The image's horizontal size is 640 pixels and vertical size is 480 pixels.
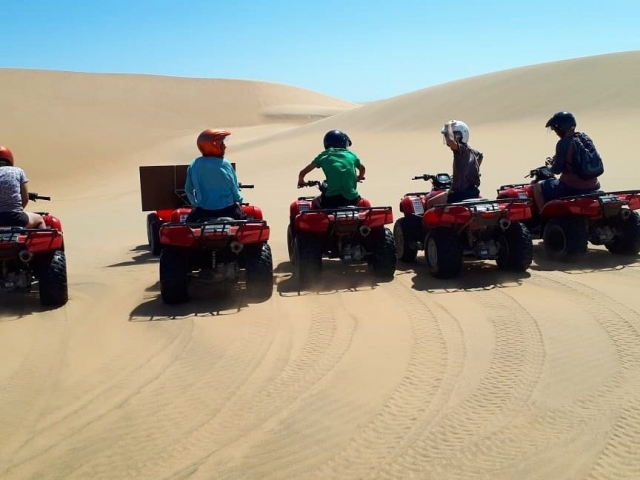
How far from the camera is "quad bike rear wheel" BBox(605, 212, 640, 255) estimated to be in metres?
7.57

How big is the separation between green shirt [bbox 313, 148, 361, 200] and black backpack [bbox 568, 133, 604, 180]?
8.17 ft

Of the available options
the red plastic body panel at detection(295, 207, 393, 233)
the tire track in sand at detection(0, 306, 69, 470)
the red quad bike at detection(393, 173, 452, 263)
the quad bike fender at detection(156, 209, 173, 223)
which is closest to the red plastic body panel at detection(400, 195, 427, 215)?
the red quad bike at detection(393, 173, 452, 263)

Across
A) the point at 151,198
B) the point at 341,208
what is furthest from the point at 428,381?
the point at 151,198

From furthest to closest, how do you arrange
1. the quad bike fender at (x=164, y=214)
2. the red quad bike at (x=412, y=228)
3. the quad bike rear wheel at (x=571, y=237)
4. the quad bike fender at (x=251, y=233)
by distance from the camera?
the quad bike fender at (x=164, y=214) → the red quad bike at (x=412, y=228) → the quad bike rear wheel at (x=571, y=237) → the quad bike fender at (x=251, y=233)

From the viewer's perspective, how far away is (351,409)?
366cm

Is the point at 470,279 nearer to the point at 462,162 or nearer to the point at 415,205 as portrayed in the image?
the point at 462,162

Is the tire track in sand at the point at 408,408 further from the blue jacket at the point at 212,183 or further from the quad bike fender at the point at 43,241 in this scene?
the quad bike fender at the point at 43,241

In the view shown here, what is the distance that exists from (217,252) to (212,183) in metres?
0.67

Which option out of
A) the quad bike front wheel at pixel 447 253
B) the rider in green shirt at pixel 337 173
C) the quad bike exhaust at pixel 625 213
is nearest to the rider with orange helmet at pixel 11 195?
the rider in green shirt at pixel 337 173

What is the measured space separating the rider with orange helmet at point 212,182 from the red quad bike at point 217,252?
0.67 feet

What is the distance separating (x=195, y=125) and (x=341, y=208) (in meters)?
59.0

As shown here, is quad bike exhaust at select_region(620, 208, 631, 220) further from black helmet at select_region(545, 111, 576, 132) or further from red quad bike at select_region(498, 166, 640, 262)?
black helmet at select_region(545, 111, 576, 132)

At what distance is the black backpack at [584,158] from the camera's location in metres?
7.55

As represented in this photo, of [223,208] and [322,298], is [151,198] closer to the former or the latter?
[223,208]
